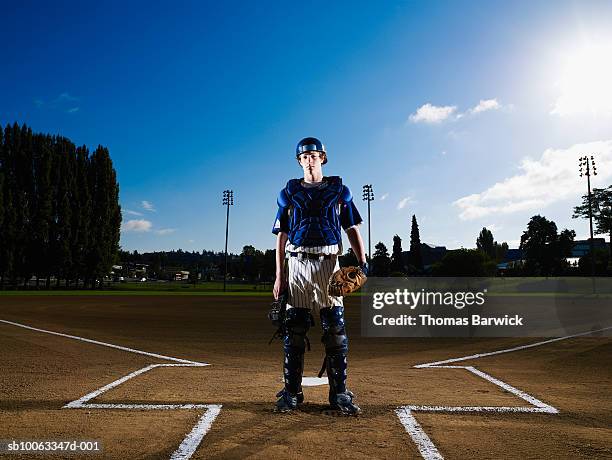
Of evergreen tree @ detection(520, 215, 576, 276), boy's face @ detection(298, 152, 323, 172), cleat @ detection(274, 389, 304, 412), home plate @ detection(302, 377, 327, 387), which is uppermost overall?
evergreen tree @ detection(520, 215, 576, 276)

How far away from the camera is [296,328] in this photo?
4895mm

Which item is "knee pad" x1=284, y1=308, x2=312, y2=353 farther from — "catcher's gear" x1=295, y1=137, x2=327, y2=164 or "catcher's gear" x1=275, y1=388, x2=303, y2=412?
"catcher's gear" x1=295, y1=137, x2=327, y2=164

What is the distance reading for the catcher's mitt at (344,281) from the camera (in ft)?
15.2

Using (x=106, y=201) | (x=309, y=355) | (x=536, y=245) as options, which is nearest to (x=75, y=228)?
(x=106, y=201)

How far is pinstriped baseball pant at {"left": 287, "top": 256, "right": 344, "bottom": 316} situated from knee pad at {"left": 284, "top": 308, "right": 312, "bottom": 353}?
0.07 meters

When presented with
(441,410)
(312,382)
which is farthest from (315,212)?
(312,382)

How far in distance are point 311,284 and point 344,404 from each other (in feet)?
3.94

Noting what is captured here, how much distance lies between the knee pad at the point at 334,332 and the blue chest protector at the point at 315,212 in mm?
697

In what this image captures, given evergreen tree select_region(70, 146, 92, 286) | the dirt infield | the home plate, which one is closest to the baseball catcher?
the dirt infield

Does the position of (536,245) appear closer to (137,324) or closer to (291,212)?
(137,324)

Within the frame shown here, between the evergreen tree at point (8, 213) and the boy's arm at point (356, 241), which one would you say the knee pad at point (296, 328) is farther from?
the evergreen tree at point (8, 213)

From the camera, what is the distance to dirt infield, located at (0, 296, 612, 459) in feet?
12.4

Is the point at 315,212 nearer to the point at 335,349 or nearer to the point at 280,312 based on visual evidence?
the point at 280,312

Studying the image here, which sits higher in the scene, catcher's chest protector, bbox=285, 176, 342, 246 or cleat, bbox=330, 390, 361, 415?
catcher's chest protector, bbox=285, 176, 342, 246
